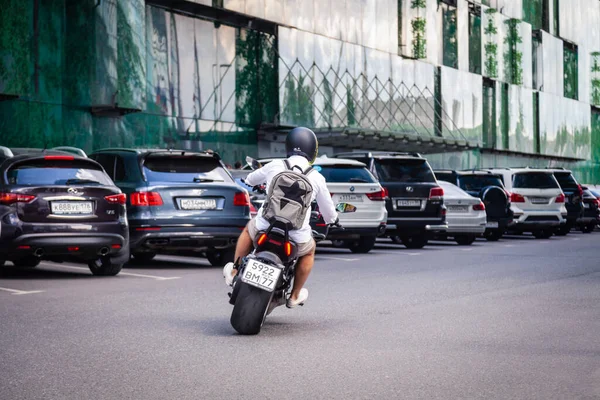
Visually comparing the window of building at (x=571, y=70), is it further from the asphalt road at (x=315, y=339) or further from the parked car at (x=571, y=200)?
the asphalt road at (x=315, y=339)

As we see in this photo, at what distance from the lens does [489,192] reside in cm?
2619

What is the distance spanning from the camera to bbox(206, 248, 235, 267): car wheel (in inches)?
642

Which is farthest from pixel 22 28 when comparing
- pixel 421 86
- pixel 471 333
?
pixel 421 86

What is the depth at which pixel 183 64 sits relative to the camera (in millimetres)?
32531

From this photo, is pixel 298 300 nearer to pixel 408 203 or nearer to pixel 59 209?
pixel 59 209

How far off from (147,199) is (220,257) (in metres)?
2.16

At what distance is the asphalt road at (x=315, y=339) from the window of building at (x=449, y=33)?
118ft

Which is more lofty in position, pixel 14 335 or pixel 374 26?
pixel 374 26

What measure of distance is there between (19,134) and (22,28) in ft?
9.07

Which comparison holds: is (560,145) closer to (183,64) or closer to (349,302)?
(183,64)

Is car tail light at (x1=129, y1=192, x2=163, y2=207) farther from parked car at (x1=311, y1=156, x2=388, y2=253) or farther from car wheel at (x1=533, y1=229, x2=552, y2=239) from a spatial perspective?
car wheel at (x1=533, y1=229, x2=552, y2=239)

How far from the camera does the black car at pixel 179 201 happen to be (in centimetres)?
1493

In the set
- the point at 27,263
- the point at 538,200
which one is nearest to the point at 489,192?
the point at 538,200

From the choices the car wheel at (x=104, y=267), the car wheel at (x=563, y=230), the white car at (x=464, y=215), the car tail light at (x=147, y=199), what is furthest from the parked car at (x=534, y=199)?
the car wheel at (x=104, y=267)
